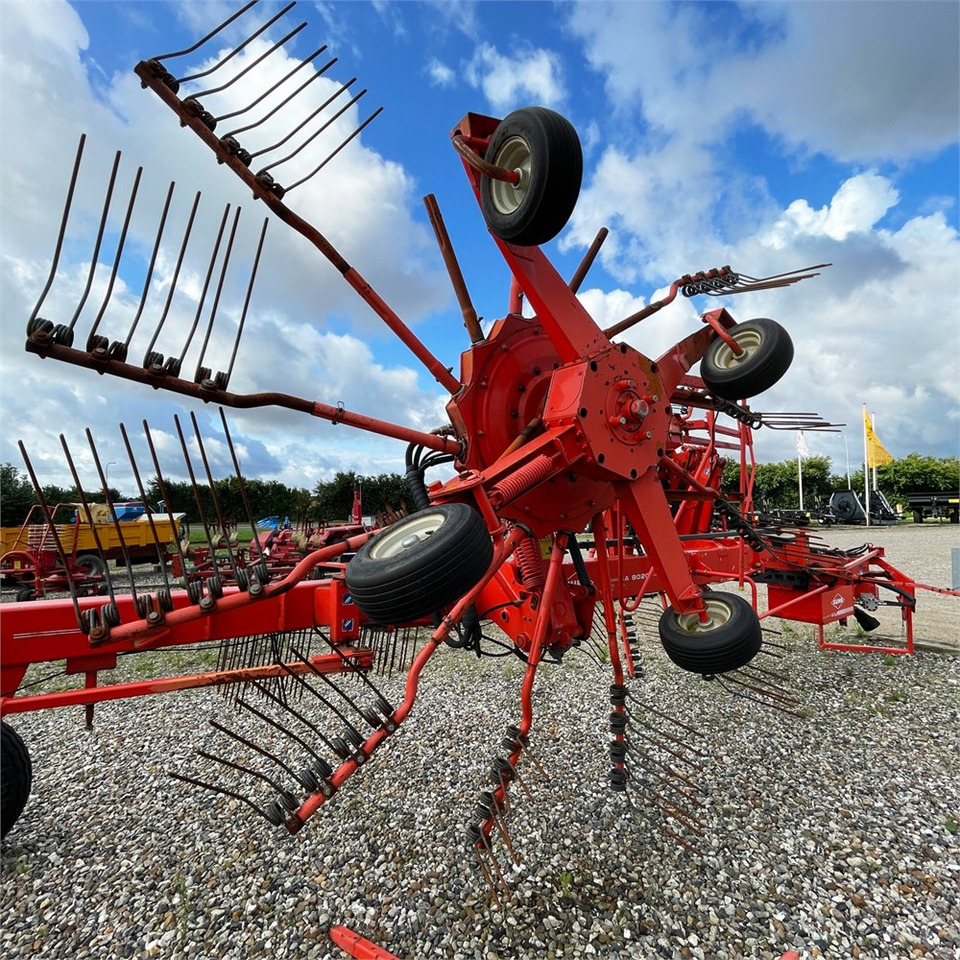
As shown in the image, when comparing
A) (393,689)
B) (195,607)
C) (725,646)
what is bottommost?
(393,689)

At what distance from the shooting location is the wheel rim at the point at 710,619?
3.47 meters

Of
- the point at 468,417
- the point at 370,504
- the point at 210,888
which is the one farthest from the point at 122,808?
the point at 370,504

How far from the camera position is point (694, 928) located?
286 centimetres

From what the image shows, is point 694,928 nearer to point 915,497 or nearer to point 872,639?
point 872,639

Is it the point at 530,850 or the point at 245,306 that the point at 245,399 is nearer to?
the point at 245,306

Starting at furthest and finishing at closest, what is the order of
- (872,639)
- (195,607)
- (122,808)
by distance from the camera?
(872,639) < (122,808) < (195,607)

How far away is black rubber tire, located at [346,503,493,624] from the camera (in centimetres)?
204

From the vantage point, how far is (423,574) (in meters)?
2.04

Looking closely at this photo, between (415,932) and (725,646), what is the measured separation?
2.26m

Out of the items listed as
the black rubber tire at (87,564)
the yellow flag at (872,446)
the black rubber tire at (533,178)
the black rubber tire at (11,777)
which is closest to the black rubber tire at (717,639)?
the black rubber tire at (533,178)

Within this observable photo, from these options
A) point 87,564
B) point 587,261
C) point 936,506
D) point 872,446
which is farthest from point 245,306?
point 936,506

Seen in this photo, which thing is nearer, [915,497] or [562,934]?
[562,934]

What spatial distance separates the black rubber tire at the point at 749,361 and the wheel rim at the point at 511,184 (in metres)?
2.00

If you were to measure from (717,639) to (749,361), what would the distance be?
1.92 meters
